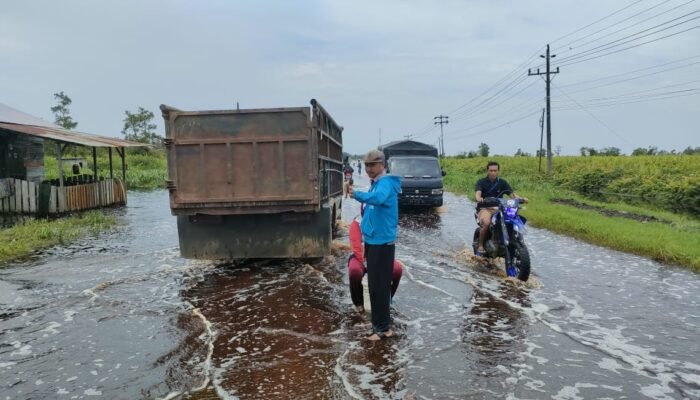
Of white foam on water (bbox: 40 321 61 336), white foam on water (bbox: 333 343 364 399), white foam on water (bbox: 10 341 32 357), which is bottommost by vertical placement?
white foam on water (bbox: 333 343 364 399)

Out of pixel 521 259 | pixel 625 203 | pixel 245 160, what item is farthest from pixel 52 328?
pixel 625 203

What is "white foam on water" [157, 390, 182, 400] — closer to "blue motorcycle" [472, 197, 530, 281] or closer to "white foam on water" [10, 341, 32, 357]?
"white foam on water" [10, 341, 32, 357]

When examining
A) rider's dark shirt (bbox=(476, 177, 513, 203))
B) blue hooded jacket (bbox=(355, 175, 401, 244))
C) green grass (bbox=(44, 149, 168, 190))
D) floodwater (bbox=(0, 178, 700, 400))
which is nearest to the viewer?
floodwater (bbox=(0, 178, 700, 400))

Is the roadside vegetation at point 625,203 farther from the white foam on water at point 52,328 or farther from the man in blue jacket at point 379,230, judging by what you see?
the white foam on water at point 52,328

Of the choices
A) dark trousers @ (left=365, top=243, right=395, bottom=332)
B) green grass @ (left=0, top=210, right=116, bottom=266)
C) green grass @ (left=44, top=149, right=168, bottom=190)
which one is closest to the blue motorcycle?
dark trousers @ (left=365, top=243, right=395, bottom=332)

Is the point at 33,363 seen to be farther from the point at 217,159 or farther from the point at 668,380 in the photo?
the point at 668,380

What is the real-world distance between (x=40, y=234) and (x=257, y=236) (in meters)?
6.51

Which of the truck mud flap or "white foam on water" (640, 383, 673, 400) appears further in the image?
the truck mud flap

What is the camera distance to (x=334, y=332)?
5.37m

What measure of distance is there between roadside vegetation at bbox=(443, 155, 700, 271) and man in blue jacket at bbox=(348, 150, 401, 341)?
619 centimetres

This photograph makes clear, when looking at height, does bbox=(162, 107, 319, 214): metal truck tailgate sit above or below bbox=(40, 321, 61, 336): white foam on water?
above

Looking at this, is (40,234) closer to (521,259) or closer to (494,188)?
(494,188)

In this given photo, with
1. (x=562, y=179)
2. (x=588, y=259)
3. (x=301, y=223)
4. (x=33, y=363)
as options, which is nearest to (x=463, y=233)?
(x=588, y=259)

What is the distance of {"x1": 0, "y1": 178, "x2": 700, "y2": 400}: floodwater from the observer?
413 centimetres
